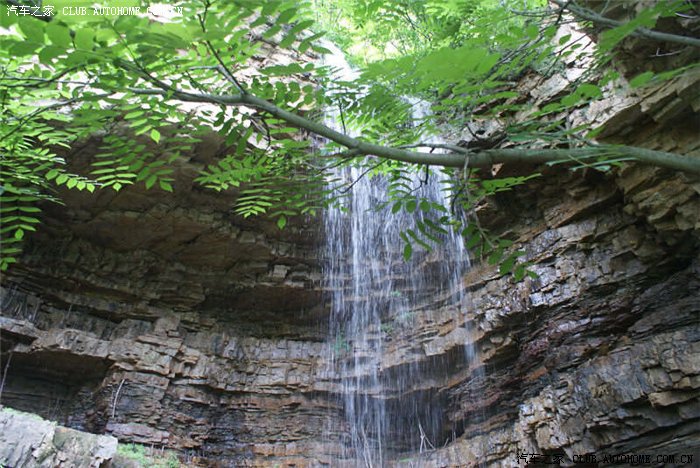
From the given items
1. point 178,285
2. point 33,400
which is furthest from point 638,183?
point 33,400

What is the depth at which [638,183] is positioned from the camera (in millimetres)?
6199

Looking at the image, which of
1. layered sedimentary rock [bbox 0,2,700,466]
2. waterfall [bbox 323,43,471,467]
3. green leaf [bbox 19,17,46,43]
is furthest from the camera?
waterfall [bbox 323,43,471,467]

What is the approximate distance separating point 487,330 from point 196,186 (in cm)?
562

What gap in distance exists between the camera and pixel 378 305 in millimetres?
10227

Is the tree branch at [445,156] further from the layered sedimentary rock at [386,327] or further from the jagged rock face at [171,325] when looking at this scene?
the jagged rock face at [171,325]

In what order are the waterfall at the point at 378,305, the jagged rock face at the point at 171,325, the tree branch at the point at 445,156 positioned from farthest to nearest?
the waterfall at the point at 378,305 → the jagged rock face at the point at 171,325 → the tree branch at the point at 445,156

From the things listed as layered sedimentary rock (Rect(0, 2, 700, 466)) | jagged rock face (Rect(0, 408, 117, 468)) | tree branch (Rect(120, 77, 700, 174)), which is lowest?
jagged rock face (Rect(0, 408, 117, 468))

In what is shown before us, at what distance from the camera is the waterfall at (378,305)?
924 centimetres

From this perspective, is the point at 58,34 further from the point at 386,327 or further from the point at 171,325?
the point at 171,325

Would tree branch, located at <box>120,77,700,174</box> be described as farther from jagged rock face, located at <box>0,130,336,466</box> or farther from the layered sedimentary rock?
jagged rock face, located at <box>0,130,336,466</box>

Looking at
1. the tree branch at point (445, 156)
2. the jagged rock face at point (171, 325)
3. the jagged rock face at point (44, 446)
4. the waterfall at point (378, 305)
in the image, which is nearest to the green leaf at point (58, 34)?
the tree branch at point (445, 156)

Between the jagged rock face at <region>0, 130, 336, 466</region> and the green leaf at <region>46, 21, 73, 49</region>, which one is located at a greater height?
the jagged rock face at <region>0, 130, 336, 466</region>

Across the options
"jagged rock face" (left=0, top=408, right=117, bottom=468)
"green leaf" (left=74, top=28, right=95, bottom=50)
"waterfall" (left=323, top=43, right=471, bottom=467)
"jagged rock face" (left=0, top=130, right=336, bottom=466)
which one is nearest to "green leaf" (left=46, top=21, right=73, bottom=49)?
"green leaf" (left=74, top=28, right=95, bottom=50)

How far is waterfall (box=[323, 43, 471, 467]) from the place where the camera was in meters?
9.24
